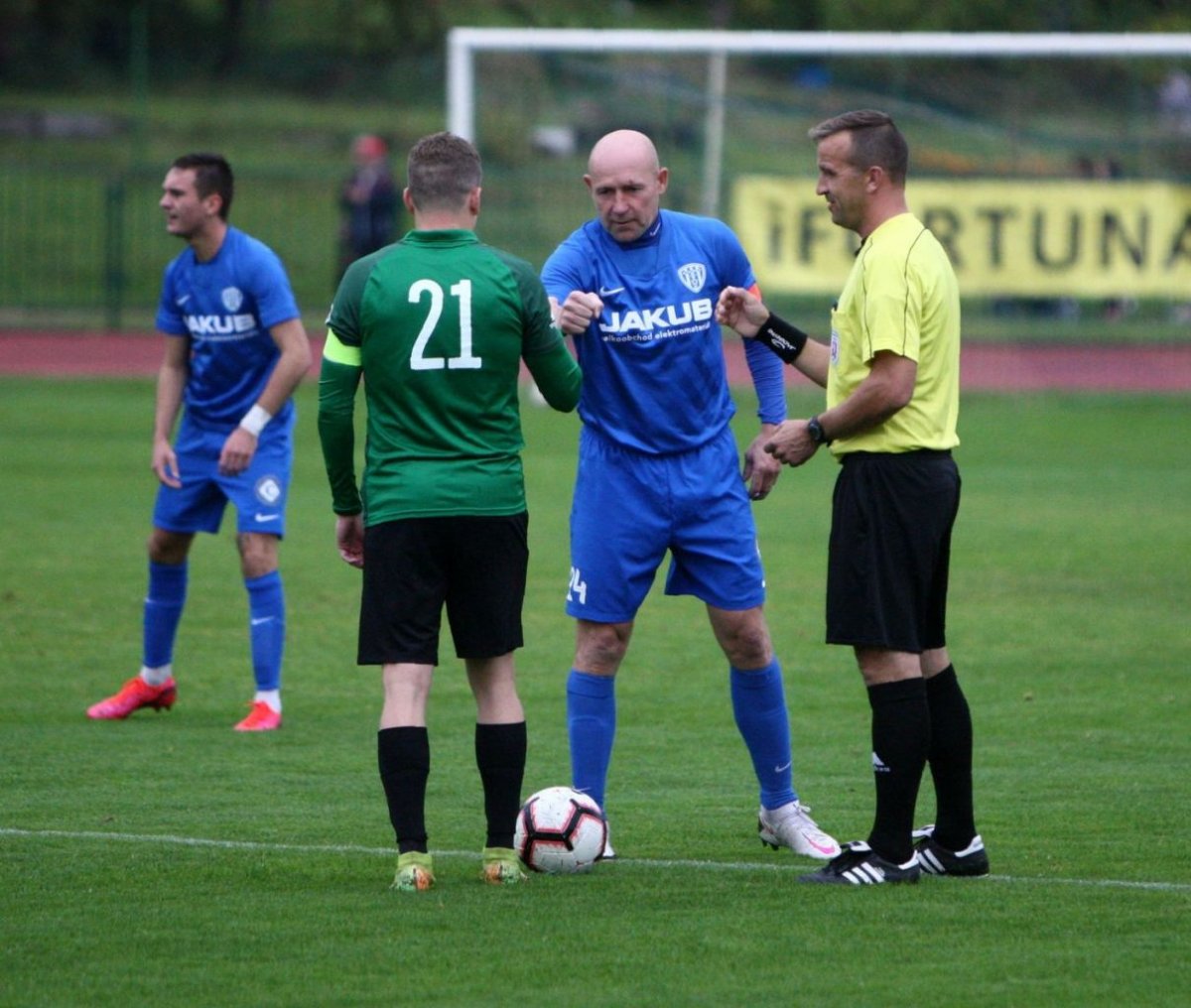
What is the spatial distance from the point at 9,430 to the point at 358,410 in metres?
3.39

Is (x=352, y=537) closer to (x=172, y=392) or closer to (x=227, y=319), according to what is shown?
(x=227, y=319)

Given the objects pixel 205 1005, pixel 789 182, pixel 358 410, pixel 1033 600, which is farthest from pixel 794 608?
pixel 789 182

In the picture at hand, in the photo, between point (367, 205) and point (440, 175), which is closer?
point (440, 175)

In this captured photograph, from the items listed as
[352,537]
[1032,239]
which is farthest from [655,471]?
[1032,239]

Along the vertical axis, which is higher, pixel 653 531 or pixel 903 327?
pixel 903 327

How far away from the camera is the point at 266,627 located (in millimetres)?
8516

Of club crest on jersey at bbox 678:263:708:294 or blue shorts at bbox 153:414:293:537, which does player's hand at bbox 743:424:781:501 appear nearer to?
club crest on jersey at bbox 678:263:708:294

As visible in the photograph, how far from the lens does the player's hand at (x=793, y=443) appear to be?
5.76 meters

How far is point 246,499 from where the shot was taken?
27.8ft

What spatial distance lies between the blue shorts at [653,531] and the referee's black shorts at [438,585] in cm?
58

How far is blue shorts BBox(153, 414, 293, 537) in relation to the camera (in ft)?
27.9

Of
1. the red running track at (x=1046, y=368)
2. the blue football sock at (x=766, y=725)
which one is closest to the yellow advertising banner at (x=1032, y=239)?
the red running track at (x=1046, y=368)

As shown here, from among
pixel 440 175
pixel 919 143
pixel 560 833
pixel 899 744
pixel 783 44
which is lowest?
pixel 560 833

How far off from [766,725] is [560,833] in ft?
2.85
